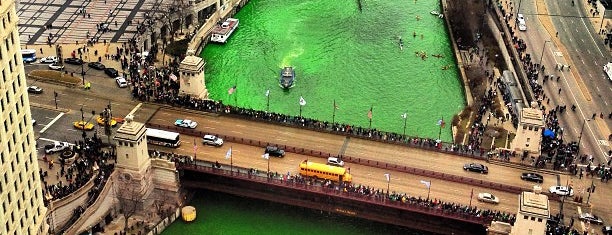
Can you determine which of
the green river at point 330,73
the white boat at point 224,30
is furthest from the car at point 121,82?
the white boat at point 224,30

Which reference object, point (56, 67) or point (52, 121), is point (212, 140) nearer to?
point (52, 121)

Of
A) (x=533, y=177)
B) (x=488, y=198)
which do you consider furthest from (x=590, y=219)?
(x=488, y=198)

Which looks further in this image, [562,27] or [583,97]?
[562,27]

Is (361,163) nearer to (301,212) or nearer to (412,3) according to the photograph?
(301,212)

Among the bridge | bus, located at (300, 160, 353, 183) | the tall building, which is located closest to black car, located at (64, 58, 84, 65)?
the bridge

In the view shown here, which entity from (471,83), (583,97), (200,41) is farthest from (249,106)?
(583,97)

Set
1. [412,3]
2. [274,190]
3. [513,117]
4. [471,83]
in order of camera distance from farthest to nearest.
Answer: [412,3], [471,83], [513,117], [274,190]
